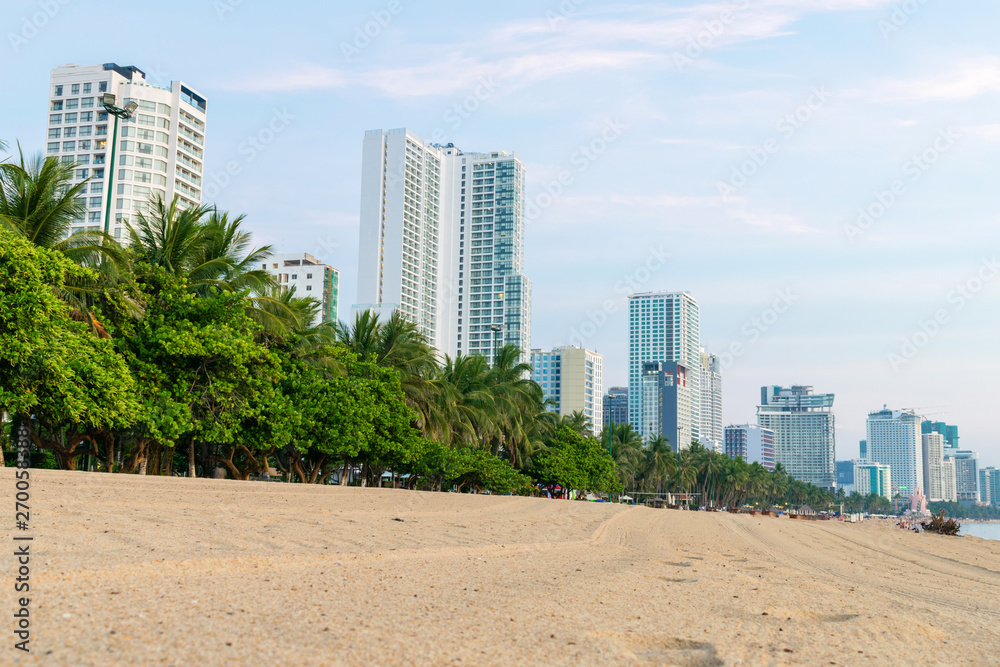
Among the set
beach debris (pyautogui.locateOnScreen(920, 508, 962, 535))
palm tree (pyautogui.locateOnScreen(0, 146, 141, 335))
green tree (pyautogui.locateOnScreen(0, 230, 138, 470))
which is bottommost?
beach debris (pyautogui.locateOnScreen(920, 508, 962, 535))

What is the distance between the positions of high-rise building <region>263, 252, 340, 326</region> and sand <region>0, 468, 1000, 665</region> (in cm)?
10881

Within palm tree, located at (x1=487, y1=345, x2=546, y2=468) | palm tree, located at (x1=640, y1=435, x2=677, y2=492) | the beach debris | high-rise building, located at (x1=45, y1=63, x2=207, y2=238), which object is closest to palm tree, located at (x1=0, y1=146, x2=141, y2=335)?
palm tree, located at (x1=487, y1=345, x2=546, y2=468)

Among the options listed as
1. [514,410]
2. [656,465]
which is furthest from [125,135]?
[514,410]

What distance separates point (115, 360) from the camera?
59.6 feet

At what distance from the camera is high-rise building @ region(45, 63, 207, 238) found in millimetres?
103188

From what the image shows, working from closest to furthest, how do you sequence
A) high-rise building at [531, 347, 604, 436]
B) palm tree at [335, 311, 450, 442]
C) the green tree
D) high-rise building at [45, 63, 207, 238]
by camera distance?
1. the green tree
2. palm tree at [335, 311, 450, 442]
3. high-rise building at [45, 63, 207, 238]
4. high-rise building at [531, 347, 604, 436]

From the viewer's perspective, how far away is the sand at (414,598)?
4629 mm

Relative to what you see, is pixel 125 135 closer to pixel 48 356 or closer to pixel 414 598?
pixel 48 356

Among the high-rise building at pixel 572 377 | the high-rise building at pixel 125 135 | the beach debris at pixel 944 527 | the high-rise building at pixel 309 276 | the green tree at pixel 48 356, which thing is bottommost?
the beach debris at pixel 944 527

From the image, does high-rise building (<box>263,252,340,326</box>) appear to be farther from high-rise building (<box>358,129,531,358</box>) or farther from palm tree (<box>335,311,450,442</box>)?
palm tree (<box>335,311,450,442</box>)

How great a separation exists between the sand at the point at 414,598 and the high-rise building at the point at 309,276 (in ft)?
357

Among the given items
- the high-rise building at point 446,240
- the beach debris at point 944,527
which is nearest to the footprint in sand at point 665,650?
the beach debris at point 944,527

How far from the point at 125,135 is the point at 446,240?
67965 mm

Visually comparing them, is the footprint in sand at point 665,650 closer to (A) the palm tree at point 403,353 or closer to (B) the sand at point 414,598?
(B) the sand at point 414,598
